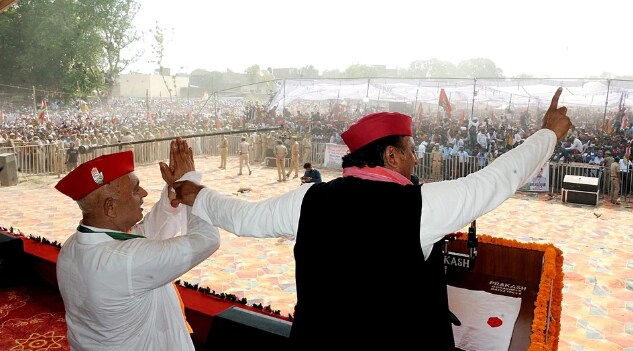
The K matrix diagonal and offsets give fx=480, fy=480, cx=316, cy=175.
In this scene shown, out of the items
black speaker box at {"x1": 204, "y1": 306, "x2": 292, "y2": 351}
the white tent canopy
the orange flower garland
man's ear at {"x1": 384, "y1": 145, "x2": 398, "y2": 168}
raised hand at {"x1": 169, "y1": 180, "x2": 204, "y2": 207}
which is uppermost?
the white tent canopy

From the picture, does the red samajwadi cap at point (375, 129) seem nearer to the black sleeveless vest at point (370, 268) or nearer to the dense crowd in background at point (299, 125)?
the black sleeveless vest at point (370, 268)

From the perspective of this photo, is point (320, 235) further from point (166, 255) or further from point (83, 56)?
point (83, 56)

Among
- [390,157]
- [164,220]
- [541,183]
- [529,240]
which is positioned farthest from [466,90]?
[390,157]

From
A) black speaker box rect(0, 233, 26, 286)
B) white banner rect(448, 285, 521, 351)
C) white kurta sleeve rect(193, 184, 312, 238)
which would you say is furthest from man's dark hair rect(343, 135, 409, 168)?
black speaker box rect(0, 233, 26, 286)

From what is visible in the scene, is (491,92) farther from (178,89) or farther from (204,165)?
(178,89)

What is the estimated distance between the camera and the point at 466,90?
12812mm

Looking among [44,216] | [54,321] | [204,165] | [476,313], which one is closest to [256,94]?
[204,165]

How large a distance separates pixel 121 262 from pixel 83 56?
12.8 m

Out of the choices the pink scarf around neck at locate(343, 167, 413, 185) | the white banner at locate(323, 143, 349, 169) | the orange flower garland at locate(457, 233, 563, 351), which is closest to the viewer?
the pink scarf around neck at locate(343, 167, 413, 185)

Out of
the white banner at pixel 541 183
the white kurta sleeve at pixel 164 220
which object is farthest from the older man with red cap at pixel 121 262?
the white banner at pixel 541 183

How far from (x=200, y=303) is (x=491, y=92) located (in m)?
11.0

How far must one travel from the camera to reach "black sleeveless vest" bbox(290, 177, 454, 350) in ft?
3.66

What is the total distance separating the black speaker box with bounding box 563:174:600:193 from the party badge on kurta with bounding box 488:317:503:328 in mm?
9376

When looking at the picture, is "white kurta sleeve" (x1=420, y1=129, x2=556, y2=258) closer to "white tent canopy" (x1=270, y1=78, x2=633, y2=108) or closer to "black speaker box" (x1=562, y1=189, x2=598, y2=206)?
"white tent canopy" (x1=270, y1=78, x2=633, y2=108)
